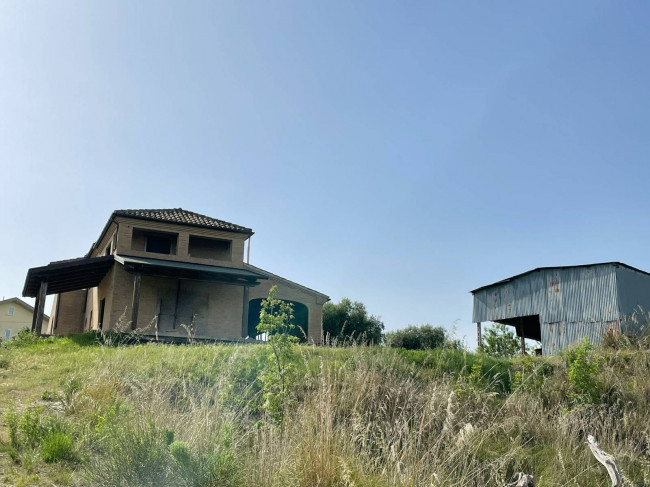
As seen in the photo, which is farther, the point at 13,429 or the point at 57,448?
the point at 13,429

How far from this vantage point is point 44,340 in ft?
59.9

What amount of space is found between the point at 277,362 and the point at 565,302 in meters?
17.9

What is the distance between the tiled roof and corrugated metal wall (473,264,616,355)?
11.6 m

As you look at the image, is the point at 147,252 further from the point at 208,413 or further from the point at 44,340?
the point at 208,413

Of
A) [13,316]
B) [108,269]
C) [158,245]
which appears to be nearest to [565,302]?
[158,245]

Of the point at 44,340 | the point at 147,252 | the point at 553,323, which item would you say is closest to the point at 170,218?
the point at 147,252

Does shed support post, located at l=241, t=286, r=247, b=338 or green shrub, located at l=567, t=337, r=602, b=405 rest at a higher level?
shed support post, located at l=241, t=286, r=247, b=338

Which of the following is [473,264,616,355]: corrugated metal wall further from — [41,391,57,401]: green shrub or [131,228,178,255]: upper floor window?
[41,391,57,401]: green shrub

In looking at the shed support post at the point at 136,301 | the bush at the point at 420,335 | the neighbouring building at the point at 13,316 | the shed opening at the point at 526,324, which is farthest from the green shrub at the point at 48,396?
Result: the neighbouring building at the point at 13,316

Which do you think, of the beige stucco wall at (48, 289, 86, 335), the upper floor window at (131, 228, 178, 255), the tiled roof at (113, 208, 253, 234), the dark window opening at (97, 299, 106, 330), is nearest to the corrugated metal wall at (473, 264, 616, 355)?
the tiled roof at (113, 208, 253, 234)

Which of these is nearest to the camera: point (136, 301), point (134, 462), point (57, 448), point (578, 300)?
point (134, 462)

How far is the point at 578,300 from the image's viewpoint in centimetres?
2094

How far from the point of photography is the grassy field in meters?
4.54

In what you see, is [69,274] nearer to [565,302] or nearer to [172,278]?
[172,278]
